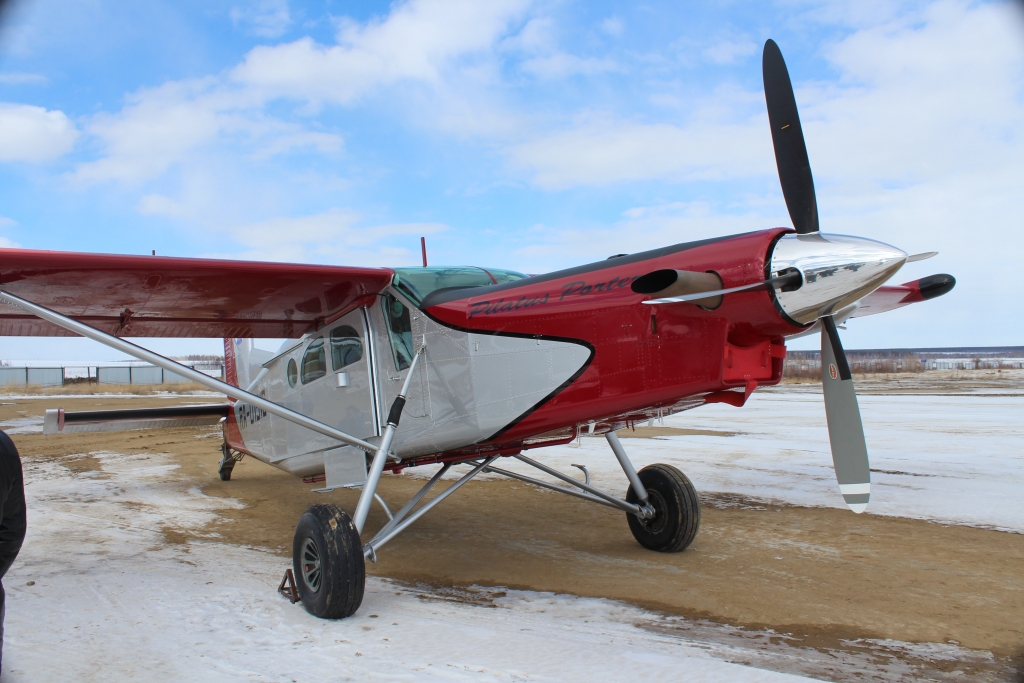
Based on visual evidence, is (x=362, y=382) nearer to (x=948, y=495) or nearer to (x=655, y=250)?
(x=655, y=250)

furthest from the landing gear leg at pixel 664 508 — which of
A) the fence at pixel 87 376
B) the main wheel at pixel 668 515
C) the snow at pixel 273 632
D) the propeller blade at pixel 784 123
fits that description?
the fence at pixel 87 376

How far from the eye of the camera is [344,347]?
6.32 m

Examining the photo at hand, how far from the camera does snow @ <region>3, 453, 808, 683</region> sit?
3533 millimetres

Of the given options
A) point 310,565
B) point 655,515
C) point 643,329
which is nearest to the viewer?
point 643,329

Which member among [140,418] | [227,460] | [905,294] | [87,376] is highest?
[87,376]

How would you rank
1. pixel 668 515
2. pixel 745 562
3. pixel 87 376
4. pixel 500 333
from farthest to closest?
pixel 87 376
pixel 668 515
pixel 745 562
pixel 500 333

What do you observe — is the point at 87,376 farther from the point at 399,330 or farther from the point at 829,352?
the point at 829,352

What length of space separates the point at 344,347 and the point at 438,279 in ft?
4.09

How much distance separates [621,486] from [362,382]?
16.5ft

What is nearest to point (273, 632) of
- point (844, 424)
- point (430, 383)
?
point (430, 383)

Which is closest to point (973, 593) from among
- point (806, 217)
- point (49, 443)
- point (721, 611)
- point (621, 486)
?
point (721, 611)

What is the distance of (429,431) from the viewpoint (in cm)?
544

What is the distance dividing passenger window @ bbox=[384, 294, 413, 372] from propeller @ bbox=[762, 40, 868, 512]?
3084 millimetres

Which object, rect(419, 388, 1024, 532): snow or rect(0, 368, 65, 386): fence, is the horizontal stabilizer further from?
rect(0, 368, 65, 386): fence
